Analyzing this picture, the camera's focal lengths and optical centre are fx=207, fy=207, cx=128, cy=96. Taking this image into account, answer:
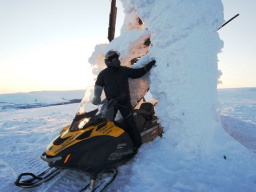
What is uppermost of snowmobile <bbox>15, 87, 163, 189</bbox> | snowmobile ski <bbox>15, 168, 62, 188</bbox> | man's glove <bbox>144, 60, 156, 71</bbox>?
man's glove <bbox>144, 60, 156, 71</bbox>

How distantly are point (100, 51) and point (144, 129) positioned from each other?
108 inches

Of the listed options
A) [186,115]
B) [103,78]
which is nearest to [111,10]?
[103,78]

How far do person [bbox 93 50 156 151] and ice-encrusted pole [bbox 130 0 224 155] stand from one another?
48 centimetres

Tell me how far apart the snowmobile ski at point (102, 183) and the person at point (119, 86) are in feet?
1.87

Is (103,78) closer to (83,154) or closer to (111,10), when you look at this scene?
(83,154)

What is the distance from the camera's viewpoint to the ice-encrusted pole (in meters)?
3.41

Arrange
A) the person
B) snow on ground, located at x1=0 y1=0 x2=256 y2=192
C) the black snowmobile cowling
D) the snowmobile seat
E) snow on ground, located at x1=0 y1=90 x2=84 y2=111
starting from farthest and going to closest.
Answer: snow on ground, located at x1=0 y1=90 x2=84 y2=111 < the snowmobile seat < the person < snow on ground, located at x1=0 y1=0 x2=256 y2=192 < the black snowmobile cowling

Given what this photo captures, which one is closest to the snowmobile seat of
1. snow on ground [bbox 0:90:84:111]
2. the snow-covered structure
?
the snow-covered structure

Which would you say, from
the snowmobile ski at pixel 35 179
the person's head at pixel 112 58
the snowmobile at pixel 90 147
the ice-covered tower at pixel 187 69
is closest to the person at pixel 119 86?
the person's head at pixel 112 58

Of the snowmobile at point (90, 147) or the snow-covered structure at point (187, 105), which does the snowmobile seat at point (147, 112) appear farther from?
the snowmobile at point (90, 147)

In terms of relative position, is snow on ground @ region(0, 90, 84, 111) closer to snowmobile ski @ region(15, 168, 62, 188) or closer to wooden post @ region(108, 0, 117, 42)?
wooden post @ region(108, 0, 117, 42)

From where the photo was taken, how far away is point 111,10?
283 inches

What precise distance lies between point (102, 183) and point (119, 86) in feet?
5.27

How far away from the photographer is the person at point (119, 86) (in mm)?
3518
